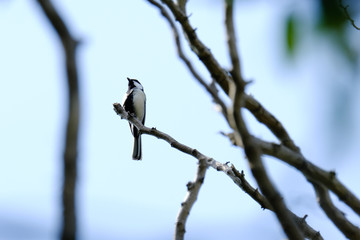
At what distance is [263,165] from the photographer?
84.5 inches

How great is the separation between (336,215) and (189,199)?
872 mm

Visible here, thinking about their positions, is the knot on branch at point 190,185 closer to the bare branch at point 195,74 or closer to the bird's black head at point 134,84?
the bare branch at point 195,74

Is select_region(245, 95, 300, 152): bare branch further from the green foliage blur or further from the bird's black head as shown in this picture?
the bird's black head

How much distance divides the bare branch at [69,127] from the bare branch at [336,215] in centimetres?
215

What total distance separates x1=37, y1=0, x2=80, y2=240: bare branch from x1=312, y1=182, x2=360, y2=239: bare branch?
7.04ft

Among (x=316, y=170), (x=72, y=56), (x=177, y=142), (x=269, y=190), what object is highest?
(x=177, y=142)

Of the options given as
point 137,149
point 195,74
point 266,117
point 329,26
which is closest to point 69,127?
point 329,26

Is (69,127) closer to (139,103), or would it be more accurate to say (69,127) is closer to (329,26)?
(329,26)

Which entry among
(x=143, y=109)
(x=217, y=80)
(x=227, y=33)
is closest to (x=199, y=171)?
(x=217, y=80)

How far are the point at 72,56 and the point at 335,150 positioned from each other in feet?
1.88

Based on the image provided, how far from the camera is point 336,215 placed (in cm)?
290

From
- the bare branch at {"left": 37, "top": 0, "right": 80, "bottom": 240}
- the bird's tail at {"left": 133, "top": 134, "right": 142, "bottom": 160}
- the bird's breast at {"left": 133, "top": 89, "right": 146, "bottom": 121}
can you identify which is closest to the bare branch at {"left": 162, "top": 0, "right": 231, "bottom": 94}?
the bare branch at {"left": 37, "top": 0, "right": 80, "bottom": 240}

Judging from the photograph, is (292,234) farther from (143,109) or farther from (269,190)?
(143,109)

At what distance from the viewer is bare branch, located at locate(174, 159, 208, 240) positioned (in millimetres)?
2904
